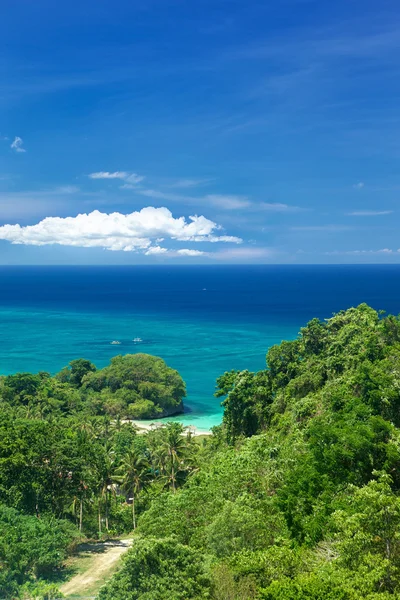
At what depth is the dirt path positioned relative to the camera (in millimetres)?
20141

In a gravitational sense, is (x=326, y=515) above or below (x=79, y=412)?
above

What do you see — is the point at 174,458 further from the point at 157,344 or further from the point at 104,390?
the point at 157,344

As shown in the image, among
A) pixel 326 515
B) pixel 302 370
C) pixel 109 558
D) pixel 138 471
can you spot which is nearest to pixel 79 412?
pixel 138 471

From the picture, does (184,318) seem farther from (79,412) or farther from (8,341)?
(79,412)

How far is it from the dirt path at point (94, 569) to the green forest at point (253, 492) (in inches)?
36.1

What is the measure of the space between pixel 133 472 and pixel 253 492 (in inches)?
564

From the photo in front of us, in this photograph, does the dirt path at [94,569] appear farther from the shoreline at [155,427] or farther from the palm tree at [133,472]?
the shoreline at [155,427]

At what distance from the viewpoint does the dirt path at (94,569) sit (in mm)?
20141

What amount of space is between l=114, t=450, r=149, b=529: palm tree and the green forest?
0.27 feet

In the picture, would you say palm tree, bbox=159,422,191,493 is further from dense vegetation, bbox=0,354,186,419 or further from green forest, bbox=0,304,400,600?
dense vegetation, bbox=0,354,186,419

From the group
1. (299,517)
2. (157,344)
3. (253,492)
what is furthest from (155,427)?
(157,344)

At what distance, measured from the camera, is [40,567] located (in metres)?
20.7

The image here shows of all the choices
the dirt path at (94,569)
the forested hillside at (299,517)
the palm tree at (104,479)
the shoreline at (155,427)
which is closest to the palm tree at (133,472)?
the palm tree at (104,479)

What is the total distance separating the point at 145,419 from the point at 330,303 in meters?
115
